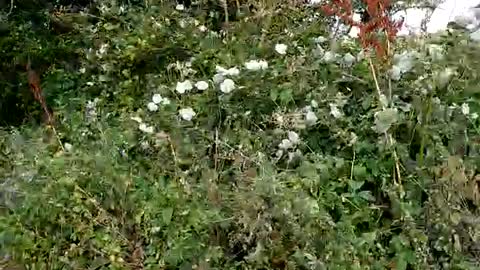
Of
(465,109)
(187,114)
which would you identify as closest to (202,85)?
(187,114)

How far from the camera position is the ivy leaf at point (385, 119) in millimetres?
3357

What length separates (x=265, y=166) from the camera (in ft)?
11.0

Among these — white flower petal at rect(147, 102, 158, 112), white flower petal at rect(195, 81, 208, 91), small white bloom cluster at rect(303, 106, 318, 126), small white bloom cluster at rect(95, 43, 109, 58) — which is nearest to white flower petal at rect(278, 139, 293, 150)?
small white bloom cluster at rect(303, 106, 318, 126)

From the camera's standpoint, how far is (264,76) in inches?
154

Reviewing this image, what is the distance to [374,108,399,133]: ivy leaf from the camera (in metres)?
3.36

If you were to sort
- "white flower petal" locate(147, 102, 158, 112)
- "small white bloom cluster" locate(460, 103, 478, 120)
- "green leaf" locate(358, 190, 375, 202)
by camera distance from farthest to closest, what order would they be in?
"white flower petal" locate(147, 102, 158, 112), "small white bloom cluster" locate(460, 103, 478, 120), "green leaf" locate(358, 190, 375, 202)

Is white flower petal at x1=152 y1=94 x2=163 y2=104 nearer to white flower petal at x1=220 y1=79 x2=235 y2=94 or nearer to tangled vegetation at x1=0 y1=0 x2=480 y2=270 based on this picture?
tangled vegetation at x1=0 y1=0 x2=480 y2=270

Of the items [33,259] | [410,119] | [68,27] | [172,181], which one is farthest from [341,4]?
[68,27]

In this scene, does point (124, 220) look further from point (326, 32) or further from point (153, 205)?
point (326, 32)

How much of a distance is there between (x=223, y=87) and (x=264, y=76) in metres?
0.22

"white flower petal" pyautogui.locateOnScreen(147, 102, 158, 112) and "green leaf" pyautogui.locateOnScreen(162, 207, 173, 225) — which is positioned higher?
"white flower petal" pyautogui.locateOnScreen(147, 102, 158, 112)

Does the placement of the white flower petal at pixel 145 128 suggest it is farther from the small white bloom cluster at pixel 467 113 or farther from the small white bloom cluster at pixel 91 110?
the small white bloom cluster at pixel 467 113

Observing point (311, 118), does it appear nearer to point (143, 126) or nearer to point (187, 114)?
point (187, 114)

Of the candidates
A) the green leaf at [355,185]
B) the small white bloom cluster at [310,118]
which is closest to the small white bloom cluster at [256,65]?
the small white bloom cluster at [310,118]
